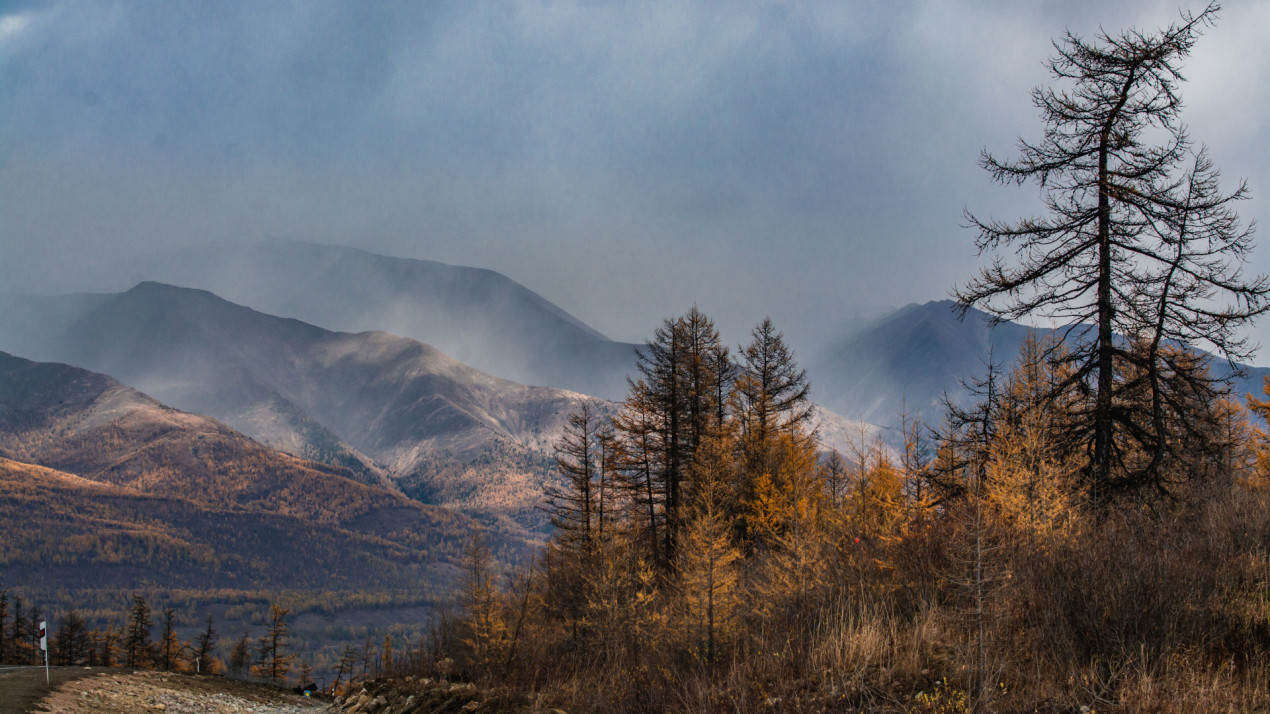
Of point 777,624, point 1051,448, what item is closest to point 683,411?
point 1051,448

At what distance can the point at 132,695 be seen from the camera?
16.0m

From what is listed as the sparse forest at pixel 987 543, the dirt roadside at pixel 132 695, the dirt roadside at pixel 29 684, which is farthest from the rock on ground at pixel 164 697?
the sparse forest at pixel 987 543

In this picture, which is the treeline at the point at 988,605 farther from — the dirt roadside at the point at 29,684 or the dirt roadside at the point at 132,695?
the dirt roadside at the point at 29,684

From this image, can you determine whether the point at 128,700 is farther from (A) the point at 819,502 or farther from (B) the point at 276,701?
(A) the point at 819,502

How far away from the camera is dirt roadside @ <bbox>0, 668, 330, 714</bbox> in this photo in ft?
45.1

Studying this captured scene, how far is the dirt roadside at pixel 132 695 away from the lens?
541 inches

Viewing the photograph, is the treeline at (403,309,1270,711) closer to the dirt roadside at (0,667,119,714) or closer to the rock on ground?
the rock on ground

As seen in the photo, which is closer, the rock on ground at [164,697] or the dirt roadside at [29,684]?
the dirt roadside at [29,684]

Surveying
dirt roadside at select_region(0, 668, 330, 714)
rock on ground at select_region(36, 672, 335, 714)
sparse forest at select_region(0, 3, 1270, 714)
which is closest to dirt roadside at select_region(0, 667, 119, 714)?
dirt roadside at select_region(0, 668, 330, 714)

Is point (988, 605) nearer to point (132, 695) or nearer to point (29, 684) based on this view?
point (132, 695)

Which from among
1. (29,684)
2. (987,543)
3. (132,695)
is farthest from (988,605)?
(29,684)

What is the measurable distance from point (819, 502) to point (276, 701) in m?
21.6

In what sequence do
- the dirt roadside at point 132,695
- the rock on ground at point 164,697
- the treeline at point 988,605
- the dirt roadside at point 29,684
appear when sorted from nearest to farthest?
the treeline at point 988,605, the dirt roadside at point 29,684, the dirt roadside at point 132,695, the rock on ground at point 164,697

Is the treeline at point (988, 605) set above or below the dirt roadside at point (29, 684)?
above
